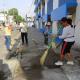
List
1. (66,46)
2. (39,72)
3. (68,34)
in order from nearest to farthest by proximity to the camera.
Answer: (39,72) → (68,34) → (66,46)

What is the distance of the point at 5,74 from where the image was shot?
9.76m

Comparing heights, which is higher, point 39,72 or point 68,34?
point 68,34

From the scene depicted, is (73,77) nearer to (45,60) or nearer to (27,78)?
(27,78)

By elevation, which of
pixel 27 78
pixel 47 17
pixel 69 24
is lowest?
pixel 47 17

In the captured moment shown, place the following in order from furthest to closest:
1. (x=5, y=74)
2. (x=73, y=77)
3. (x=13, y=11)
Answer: (x=13, y=11) < (x=5, y=74) < (x=73, y=77)

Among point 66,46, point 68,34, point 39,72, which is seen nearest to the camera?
point 39,72

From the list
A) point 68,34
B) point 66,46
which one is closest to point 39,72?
point 66,46

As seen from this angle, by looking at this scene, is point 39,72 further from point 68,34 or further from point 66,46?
point 68,34

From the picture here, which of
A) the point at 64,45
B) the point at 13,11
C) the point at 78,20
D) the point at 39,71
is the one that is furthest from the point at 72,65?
the point at 13,11

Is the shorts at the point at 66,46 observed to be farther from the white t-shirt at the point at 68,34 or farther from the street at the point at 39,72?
the street at the point at 39,72

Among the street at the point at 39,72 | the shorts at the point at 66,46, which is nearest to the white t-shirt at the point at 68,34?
the shorts at the point at 66,46

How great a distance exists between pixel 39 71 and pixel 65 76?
3.91 ft

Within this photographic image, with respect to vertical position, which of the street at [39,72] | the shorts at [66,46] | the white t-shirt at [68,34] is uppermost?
→ the white t-shirt at [68,34]

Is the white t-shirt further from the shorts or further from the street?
the street
